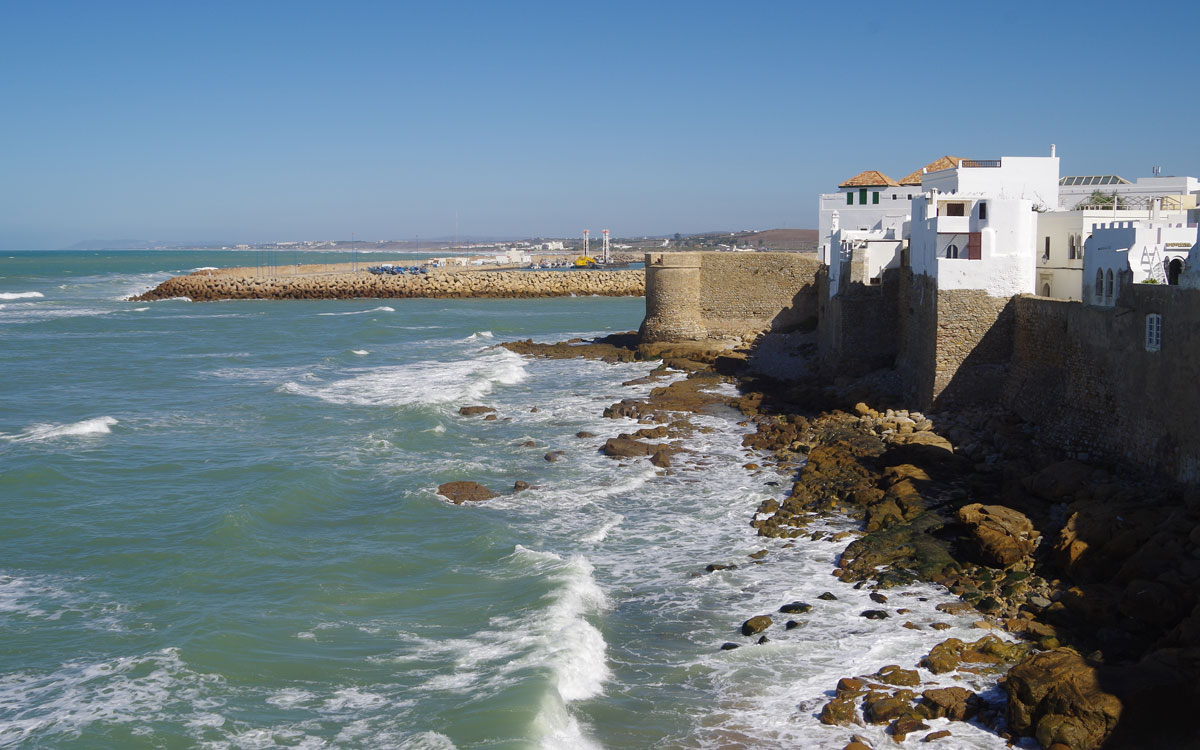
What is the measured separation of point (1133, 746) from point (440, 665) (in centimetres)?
579

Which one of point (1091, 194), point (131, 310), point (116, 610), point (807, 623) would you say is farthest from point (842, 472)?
point (131, 310)

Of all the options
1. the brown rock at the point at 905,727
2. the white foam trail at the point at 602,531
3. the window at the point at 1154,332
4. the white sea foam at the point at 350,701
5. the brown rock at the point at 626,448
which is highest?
the window at the point at 1154,332

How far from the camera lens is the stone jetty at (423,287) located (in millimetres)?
64312

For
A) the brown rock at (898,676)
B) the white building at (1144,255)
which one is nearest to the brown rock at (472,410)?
the white building at (1144,255)

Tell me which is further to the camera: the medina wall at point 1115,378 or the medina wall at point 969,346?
the medina wall at point 969,346

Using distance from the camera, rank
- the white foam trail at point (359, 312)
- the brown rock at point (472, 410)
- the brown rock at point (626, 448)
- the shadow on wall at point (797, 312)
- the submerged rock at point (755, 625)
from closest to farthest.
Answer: the submerged rock at point (755, 625), the brown rock at point (626, 448), the brown rock at point (472, 410), the shadow on wall at point (797, 312), the white foam trail at point (359, 312)

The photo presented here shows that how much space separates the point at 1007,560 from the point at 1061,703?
3.42 metres

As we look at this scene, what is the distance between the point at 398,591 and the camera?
1142cm

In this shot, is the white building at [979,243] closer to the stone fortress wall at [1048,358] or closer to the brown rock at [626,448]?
the stone fortress wall at [1048,358]

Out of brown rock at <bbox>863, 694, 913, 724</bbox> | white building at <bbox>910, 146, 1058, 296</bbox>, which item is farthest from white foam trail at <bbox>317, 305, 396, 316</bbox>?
brown rock at <bbox>863, 694, 913, 724</bbox>

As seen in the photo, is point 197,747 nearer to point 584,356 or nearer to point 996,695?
point 996,695

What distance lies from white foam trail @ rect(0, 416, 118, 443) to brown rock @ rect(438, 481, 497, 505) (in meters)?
8.66

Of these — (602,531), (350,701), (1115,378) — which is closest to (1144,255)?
(1115,378)

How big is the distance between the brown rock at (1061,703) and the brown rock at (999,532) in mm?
2819
